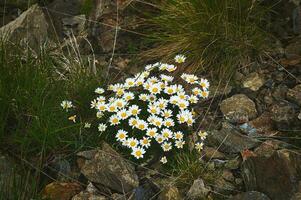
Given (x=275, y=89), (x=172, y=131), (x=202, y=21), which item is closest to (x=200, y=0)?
(x=202, y=21)

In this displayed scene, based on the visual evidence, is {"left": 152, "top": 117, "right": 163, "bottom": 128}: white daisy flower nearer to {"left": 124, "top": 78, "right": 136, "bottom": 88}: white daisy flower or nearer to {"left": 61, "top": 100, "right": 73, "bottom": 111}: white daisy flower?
{"left": 124, "top": 78, "right": 136, "bottom": 88}: white daisy flower

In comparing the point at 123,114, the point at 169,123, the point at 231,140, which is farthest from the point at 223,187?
the point at 123,114

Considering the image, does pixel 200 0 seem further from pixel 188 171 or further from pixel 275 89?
pixel 188 171

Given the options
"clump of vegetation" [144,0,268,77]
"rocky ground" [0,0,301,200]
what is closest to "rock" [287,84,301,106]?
"rocky ground" [0,0,301,200]

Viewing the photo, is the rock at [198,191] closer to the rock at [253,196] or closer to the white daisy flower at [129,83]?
the rock at [253,196]

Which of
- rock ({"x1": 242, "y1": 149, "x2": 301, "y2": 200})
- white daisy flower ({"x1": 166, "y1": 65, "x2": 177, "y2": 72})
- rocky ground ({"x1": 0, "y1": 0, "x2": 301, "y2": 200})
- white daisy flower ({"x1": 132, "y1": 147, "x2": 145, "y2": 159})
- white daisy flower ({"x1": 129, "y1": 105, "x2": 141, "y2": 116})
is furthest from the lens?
white daisy flower ({"x1": 166, "y1": 65, "x2": 177, "y2": 72})

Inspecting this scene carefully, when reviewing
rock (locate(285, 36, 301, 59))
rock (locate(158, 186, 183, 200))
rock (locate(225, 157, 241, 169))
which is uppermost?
rock (locate(285, 36, 301, 59))

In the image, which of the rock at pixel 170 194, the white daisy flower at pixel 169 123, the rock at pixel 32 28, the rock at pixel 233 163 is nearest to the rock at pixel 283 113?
the rock at pixel 233 163
